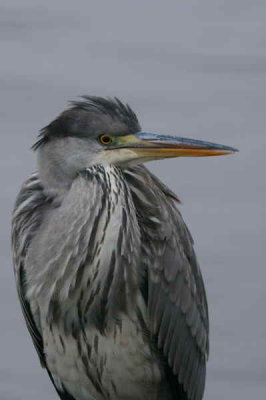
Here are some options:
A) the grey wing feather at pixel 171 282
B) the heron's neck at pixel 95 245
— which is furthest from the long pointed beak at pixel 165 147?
the grey wing feather at pixel 171 282

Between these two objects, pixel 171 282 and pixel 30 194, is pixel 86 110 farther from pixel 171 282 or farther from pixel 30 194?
pixel 171 282

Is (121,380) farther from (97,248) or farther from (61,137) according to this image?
(61,137)

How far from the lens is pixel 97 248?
494cm

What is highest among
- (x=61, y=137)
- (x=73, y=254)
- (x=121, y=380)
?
(x=61, y=137)

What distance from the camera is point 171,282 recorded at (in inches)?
201

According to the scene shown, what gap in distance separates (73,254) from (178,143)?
0.51m

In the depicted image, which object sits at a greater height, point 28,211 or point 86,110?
point 86,110

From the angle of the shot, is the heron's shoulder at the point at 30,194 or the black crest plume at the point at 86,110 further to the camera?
the heron's shoulder at the point at 30,194

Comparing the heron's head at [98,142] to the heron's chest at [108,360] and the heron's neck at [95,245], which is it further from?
the heron's chest at [108,360]

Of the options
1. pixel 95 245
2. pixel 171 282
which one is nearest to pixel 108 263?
pixel 95 245

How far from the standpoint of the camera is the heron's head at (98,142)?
4.75 m

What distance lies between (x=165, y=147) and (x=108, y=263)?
1.46 ft

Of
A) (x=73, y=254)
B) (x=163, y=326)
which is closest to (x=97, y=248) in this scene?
(x=73, y=254)

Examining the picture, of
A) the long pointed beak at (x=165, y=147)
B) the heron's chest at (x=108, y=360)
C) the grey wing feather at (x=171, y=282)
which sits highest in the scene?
the long pointed beak at (x=165, y=147)
